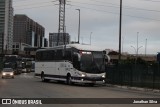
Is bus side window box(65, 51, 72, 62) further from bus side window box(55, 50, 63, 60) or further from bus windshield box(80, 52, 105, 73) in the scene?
bus windshield box(80, 52, 105, 73)

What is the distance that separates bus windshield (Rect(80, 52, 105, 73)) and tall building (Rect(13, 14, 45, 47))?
117753 mm

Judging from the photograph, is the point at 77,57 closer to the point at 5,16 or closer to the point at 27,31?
the point at 5,16

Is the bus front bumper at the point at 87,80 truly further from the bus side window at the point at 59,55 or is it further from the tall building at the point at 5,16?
the tall building at the point at 5,16

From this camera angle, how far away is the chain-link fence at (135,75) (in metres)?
34.8

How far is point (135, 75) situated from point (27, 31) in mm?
129758

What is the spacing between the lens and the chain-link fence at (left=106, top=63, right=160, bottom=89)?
3481 cm

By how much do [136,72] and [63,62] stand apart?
727cm

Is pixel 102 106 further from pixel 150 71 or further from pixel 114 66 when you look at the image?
pixel 114 66

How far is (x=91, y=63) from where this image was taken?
123ft

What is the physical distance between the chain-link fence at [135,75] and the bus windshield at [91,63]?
2850 millimetres

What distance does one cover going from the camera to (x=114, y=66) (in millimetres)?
42656

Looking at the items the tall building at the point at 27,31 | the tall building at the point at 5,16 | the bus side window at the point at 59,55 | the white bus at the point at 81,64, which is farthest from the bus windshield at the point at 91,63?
the tall building at the point at 27,31

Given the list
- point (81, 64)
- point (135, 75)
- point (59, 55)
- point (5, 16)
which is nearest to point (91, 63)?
point (81, 64)

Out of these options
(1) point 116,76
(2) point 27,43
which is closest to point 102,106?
(1) point 116,76
